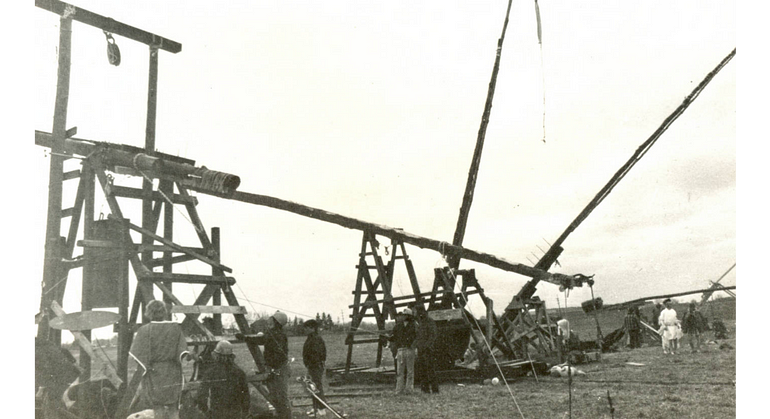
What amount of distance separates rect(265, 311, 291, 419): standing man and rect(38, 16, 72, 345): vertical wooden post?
137 inches

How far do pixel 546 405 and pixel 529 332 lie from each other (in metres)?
6.90

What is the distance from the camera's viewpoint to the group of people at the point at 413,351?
12.5 meters

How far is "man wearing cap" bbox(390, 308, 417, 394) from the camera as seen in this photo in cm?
1266

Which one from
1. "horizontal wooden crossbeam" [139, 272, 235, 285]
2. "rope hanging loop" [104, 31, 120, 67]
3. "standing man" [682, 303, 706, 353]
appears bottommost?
"standing man" [682, 303, 706, 353]

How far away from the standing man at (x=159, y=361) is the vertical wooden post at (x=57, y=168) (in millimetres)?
2748

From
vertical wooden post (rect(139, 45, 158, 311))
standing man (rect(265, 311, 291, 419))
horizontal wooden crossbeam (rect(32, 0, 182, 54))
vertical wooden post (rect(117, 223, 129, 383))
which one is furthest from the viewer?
vertical wooden post (rect(139, 45, 158, 311))

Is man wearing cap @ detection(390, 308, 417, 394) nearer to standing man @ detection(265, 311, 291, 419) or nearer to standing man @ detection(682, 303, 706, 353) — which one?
standing man @ detection(265, 311, 291, 419)

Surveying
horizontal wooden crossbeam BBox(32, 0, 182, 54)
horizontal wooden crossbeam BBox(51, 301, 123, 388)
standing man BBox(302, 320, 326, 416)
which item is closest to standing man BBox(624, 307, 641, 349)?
standing man BBox(302, 320, 326, 416)

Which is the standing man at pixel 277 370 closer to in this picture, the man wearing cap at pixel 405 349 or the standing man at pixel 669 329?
the man wearing cap at pixel 405 349

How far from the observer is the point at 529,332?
16266mm

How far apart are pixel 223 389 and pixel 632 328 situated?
18773 mm
